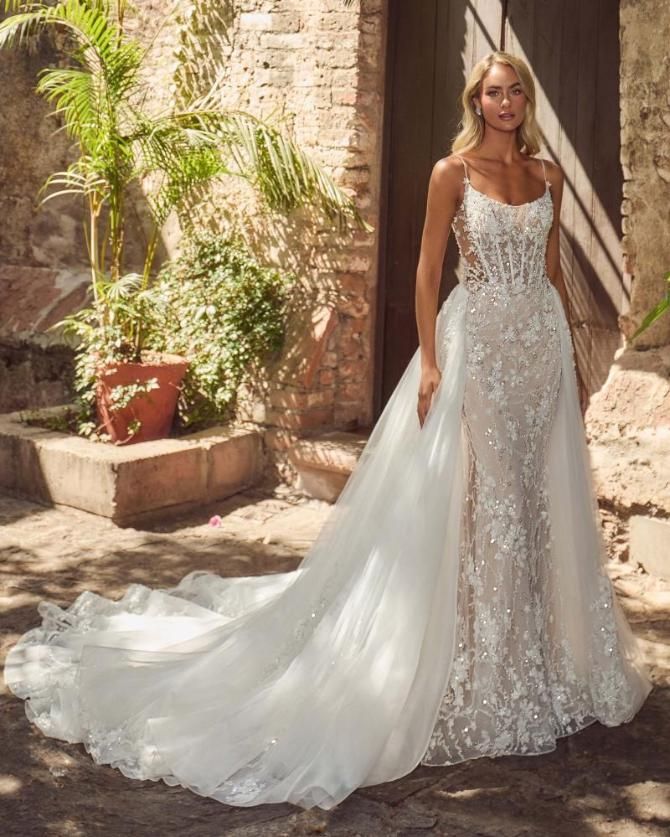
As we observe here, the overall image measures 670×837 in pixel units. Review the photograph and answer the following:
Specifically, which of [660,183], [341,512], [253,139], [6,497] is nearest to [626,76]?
[660,183]

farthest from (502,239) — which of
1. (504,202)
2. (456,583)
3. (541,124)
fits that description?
(541,124)

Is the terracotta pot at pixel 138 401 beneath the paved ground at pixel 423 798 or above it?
above

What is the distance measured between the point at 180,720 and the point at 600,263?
342 centimetres

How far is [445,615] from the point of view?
3926 mm

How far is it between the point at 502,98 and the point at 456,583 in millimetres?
1557

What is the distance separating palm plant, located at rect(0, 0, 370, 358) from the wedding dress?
2.57 meters

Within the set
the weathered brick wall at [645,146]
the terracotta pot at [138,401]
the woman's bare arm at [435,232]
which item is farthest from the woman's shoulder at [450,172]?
the terracotta pot at [138,401]

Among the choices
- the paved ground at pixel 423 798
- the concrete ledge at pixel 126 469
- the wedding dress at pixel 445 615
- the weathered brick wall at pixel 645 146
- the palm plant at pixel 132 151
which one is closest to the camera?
the paved ground at pixel 423 798

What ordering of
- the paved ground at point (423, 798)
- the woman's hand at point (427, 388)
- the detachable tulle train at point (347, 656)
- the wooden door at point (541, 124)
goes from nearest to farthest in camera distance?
the paved ground at point (423, 798)
the detachable tulle train at point (347, 656)
the woman's hand at point (427, 388)
the wooden door at point (541, 124)

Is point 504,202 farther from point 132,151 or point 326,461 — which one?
point 132,151

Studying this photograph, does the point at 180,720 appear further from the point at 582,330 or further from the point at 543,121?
the point at 543,121

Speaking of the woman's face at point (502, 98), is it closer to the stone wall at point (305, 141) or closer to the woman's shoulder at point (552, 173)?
the woman's shoulder at point (552, 173)

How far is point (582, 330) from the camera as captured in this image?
6.32 metres

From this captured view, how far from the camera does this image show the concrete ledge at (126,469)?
6.45 meters
